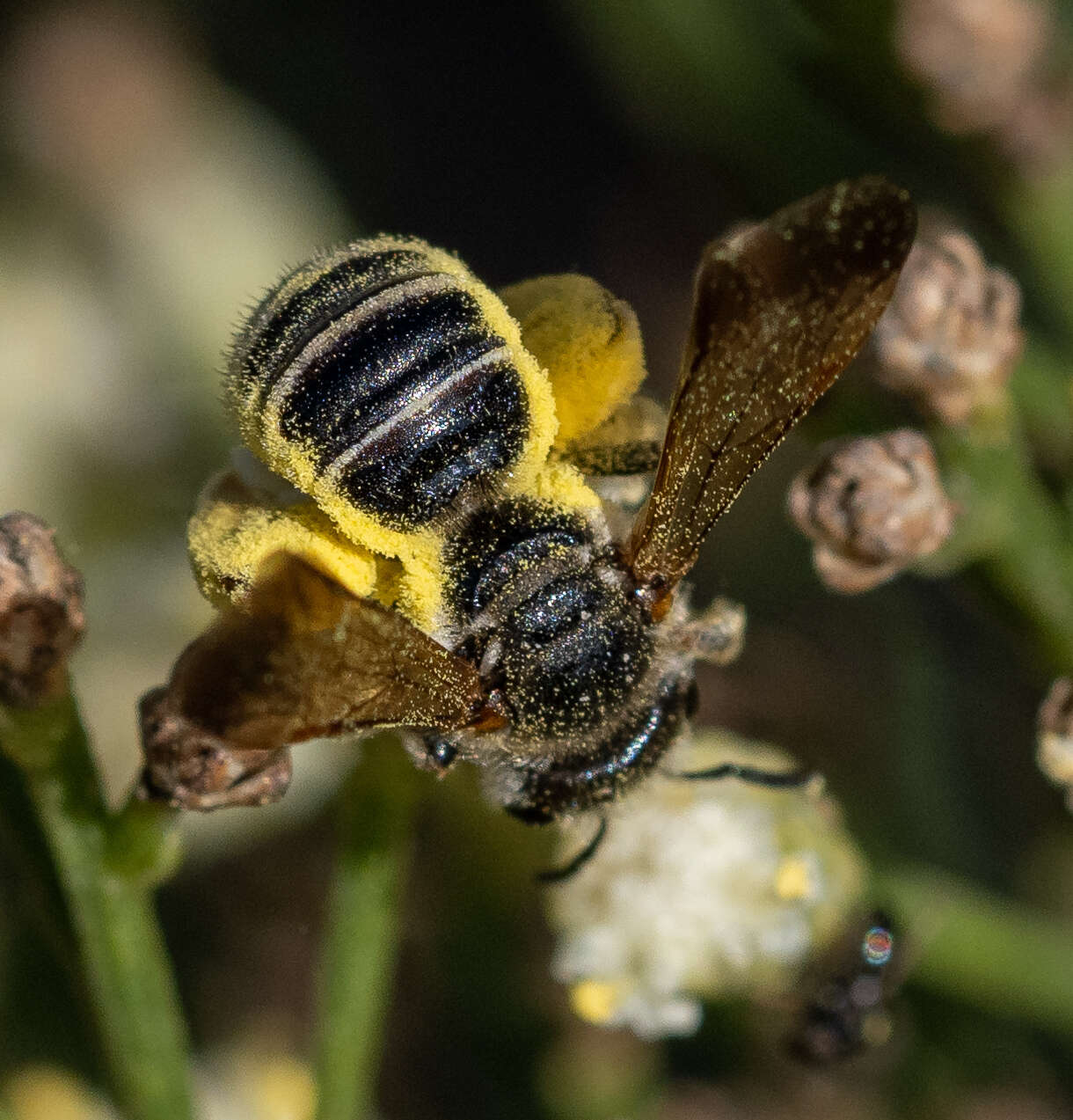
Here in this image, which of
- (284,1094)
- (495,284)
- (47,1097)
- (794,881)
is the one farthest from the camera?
(495,284)

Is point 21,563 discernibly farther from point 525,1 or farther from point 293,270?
point 525,1

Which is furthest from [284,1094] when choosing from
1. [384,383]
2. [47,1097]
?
[384,383]

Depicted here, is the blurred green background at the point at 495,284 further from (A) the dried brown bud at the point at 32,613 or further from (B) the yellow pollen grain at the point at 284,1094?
(A) the dried brown bud at the point at 32,613

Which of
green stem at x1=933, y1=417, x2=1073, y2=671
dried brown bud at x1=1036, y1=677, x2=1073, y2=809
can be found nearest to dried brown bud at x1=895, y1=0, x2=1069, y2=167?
green stem at x1=933, y1=417, x2=1073, y2=671

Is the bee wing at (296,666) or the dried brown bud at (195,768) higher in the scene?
the bee wing at (296,666)

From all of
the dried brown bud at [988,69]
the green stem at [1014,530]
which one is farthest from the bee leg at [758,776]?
the dried brown bud at [988,69]

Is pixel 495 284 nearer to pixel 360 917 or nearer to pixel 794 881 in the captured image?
pixel 794 881
